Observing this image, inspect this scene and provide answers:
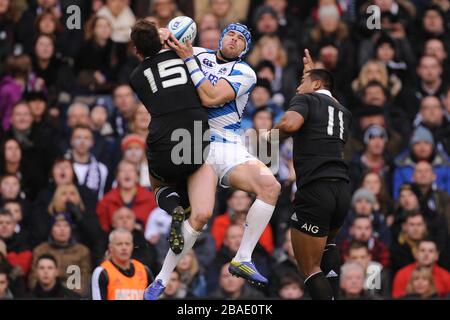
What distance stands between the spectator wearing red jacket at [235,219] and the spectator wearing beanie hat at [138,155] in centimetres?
114

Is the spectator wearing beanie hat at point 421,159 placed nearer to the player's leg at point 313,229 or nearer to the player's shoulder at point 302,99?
the player's leg at point 313,229

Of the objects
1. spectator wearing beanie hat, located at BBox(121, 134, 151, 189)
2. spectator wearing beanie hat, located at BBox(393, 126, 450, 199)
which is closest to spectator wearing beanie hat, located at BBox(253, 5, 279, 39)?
spectator wearing beanie hat, located at BBox(393, 126, 450, 199)

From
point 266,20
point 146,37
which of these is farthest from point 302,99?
point 266,20

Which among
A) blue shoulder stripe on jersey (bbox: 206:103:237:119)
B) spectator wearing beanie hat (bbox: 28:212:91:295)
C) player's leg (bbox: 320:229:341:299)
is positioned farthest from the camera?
spectator wearing beanie hat (bbox: 28:212:91:295)

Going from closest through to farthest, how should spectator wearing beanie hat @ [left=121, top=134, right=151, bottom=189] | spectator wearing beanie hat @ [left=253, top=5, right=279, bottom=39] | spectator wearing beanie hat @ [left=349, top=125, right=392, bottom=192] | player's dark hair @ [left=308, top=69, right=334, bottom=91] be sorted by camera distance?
player's dark hair @ [left=308, top=69, right=334, bottom=91] → spectator wearing beanie hat @ [left=121, top=134, right=151, bottom=189] → spectator wearing beanie hat @ [left=349, top=125, right=392, bottom=192] → spectator wearing beanie hat @ [left=253, top=5, right=279, bottom=39]

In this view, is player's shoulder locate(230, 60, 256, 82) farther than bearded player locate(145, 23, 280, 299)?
Yes

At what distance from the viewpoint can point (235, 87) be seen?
14711 millimetres

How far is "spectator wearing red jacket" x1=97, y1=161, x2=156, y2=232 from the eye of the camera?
61.8 feet

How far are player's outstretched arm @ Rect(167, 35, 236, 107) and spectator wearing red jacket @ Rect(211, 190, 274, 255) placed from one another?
4219 mm

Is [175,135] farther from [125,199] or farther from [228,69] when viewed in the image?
[125,199]

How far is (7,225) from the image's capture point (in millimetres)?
18328

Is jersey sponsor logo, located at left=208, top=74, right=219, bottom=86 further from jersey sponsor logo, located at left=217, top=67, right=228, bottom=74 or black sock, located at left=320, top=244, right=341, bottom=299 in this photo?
black sock, located at left=320, top=244, right=341, bottom=299

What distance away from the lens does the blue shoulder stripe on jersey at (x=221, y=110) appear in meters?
14.9

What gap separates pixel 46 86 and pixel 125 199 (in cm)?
284
